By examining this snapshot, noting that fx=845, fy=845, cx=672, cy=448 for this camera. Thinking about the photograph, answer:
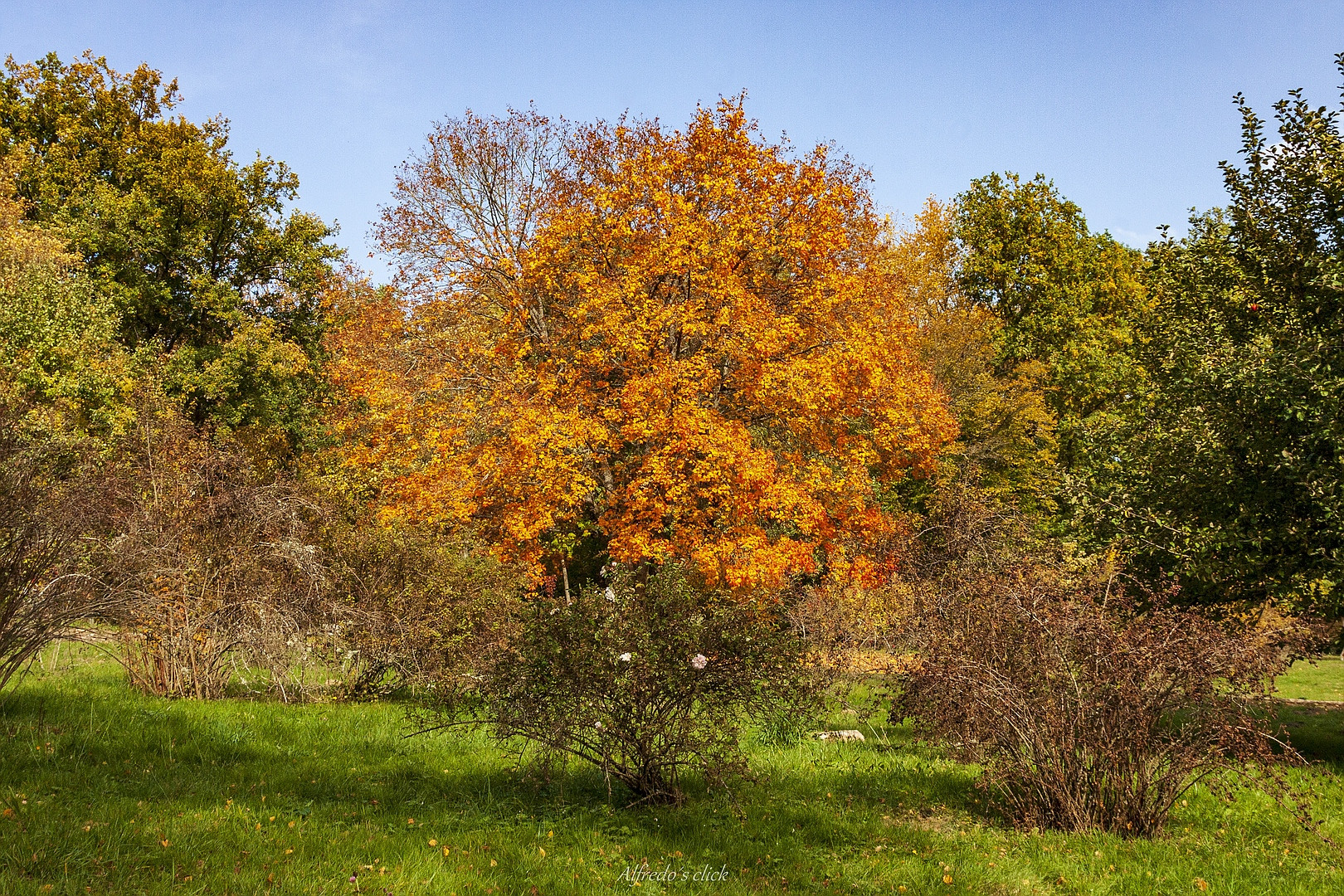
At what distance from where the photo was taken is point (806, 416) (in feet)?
57.7

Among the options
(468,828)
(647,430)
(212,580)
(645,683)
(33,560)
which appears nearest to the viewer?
(468,828)

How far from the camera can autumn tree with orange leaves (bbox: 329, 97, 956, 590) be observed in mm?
15820

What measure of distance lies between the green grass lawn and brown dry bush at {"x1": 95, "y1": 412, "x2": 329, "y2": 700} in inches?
49.6

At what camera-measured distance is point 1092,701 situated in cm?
654

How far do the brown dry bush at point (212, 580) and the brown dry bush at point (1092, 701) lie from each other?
7.60m

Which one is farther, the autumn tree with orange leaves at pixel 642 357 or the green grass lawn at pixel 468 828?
the autumn tree with orange leaves at pixel 642 357

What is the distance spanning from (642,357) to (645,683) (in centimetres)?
1044

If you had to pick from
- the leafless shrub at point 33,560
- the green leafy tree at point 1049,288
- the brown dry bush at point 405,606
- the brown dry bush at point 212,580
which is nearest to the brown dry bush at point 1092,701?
the brown dry bush at point 405,606

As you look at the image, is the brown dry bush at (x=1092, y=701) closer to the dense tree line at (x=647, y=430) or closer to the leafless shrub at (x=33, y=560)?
the dense tree line at (x=647, y=430)

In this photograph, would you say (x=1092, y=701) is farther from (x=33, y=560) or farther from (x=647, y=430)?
(x=647, y=430)

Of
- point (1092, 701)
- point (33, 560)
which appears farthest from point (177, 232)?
point (1092, 701)

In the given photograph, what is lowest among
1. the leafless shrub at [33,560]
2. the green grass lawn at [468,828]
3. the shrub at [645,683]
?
the green grass lawn at [468,828]

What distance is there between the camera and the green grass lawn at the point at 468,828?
5281 millimetres

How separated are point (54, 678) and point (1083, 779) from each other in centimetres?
1127
